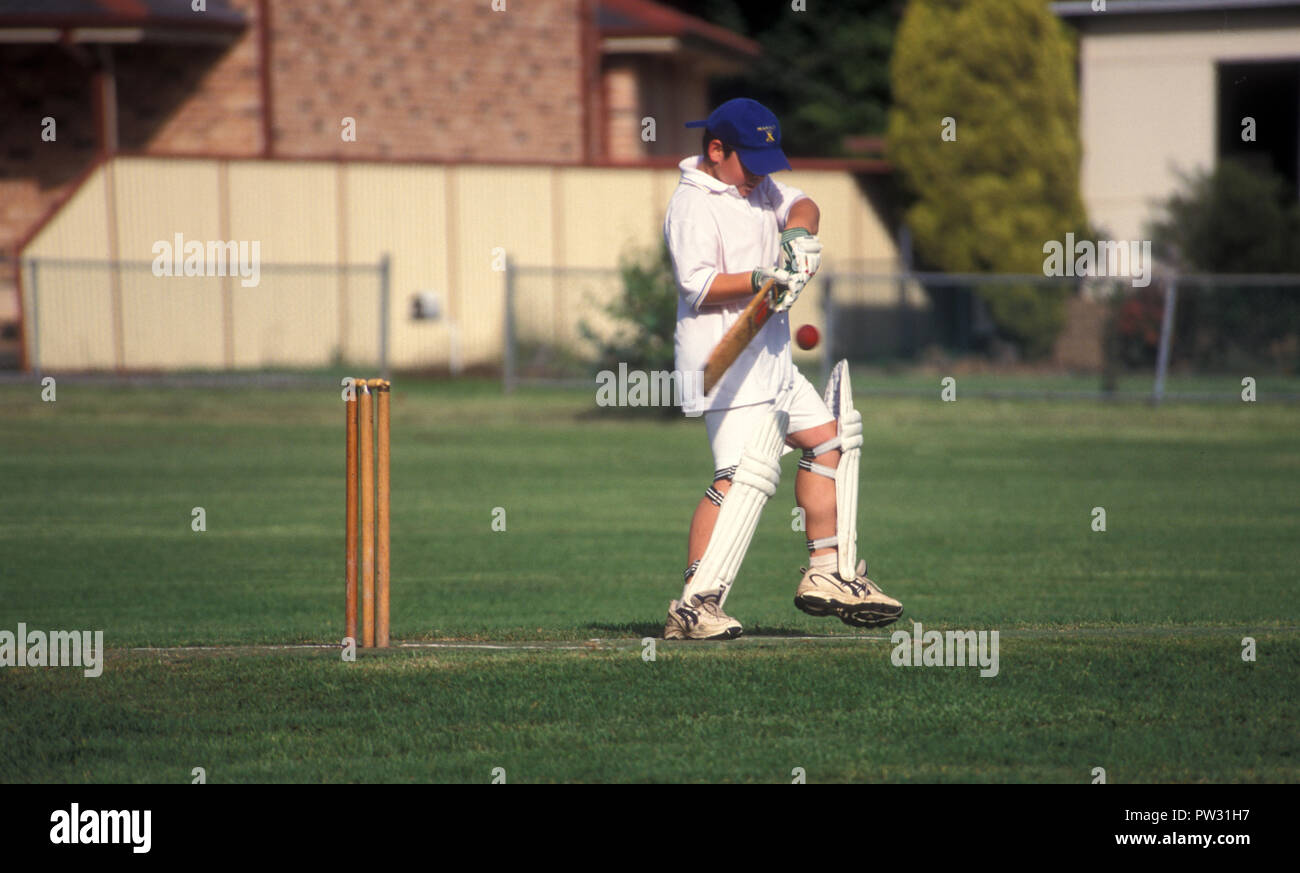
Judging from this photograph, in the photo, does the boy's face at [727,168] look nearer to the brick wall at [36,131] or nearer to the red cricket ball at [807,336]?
the red cricket ball at [807,336]

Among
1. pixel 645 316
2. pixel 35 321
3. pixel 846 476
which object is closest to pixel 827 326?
pixel 645 316

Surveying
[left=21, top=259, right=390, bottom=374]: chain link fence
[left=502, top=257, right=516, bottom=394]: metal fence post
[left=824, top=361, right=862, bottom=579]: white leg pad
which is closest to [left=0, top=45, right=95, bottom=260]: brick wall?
[left=21, top=259, right=390, bottom=374]: chain link fence

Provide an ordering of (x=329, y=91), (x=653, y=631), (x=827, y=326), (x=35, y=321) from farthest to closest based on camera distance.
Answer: (x=329, y=91)
(x=827, y=326)
(x=35, y=321)
(x=653, y=631)

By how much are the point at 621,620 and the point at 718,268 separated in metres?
2.32

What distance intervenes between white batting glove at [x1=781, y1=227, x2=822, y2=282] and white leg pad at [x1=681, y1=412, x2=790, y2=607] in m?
0.80

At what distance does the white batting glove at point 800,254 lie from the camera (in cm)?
762

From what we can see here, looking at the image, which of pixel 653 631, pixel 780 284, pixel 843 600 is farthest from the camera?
pixel 653 631

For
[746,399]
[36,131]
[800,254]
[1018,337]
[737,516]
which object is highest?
[36,131]

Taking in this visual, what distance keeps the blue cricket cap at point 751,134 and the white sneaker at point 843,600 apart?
188 cm

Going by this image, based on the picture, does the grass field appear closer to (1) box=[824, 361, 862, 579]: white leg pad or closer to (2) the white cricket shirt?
(1) box=[824, 361, 862, 579]: white leg pad

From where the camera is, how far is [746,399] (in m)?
7.97

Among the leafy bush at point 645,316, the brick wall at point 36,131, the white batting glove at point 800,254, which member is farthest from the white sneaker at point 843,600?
the brick wall at point 36,131

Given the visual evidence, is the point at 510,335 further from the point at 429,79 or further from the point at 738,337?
the point at 738,337
